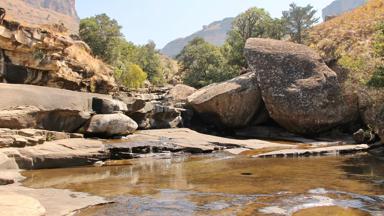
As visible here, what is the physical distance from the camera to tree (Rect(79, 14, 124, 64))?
4697cm

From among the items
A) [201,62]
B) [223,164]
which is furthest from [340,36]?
[223,164]

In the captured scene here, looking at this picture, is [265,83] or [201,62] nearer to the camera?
[265,83]

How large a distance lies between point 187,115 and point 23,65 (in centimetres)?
1278

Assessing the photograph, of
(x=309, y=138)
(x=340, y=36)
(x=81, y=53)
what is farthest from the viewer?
(x=340, y=36)

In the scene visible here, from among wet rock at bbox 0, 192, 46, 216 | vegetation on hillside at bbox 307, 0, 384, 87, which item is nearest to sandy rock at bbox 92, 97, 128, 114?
wet rock at bbox 0, 192, 46, 216

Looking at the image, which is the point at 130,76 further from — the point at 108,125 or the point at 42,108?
the point at 42,108

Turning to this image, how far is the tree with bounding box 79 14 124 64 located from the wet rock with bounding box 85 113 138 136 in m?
25.1

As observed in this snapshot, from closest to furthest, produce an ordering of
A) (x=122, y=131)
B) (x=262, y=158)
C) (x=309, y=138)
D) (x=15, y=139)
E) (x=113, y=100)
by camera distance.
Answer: (x=15, y=139), (x=262, y=158), (x=122, y=131), (x=113, y=100), (x=309, y=138)

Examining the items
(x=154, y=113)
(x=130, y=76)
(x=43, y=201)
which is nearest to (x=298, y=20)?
(x=130, y=76)

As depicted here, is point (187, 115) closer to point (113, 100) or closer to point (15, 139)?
point (113, 100)

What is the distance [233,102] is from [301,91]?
480cm

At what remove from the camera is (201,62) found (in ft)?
171

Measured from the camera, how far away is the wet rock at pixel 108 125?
22.9 m

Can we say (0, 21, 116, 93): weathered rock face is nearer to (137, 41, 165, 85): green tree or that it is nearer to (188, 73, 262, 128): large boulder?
(188, 73, 262, 128): large boulder
